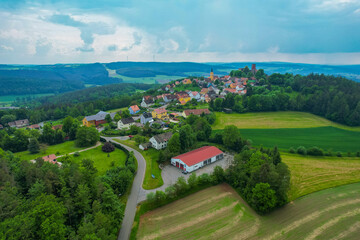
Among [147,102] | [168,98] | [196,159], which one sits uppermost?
[168,98]

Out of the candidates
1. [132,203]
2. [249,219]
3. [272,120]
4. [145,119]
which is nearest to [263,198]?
[249,219]

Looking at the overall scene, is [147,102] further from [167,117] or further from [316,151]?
[316,151]

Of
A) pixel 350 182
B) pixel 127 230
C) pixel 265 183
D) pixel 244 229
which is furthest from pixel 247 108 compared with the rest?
pixel 127 230

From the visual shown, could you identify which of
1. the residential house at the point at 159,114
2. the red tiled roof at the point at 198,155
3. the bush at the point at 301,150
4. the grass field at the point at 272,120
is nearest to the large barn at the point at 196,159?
the red tiled roof at the point at 198,155

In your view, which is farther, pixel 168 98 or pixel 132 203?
pixel 168 98

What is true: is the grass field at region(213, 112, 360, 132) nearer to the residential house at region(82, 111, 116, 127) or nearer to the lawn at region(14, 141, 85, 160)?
the lawn at region(14, 141, 85, 160)

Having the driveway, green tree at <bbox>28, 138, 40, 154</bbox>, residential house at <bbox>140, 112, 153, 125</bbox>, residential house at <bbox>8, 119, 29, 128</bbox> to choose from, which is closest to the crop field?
the driveway

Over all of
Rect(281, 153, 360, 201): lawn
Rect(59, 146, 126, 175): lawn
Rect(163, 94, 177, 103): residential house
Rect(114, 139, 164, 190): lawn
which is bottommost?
Rect(59, 146, 126, 175): lawn
